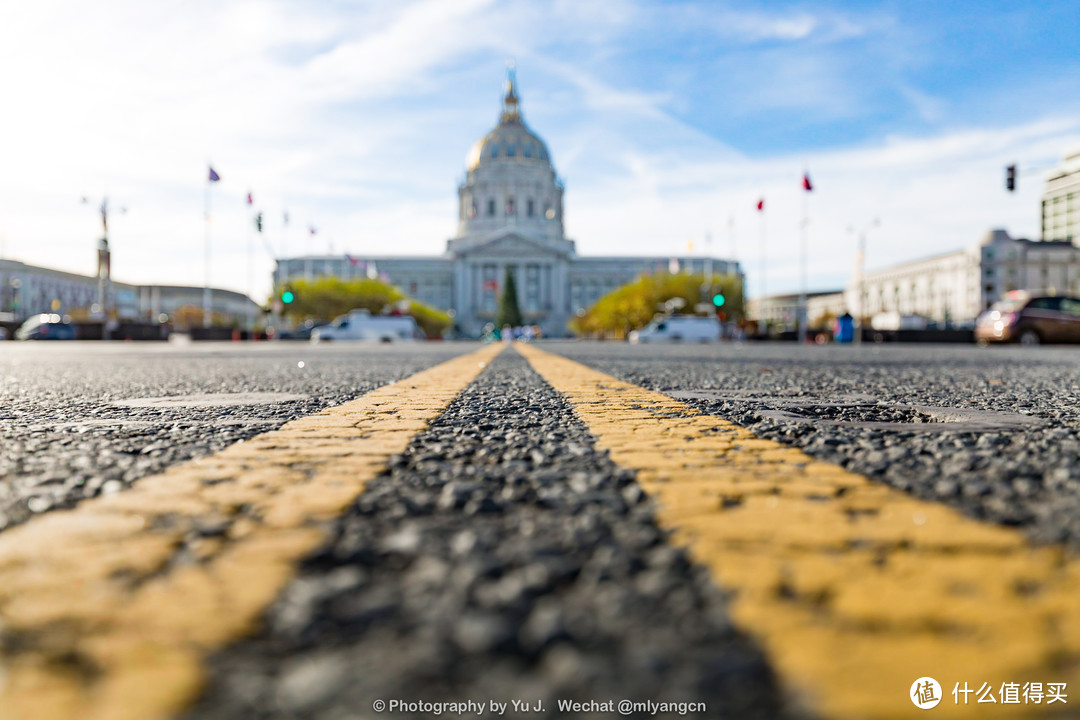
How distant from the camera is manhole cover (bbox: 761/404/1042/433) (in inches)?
120

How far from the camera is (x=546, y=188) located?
114 meters

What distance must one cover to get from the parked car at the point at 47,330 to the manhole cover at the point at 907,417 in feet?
129

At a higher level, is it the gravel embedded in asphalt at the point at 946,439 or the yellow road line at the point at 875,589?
the yellow road line at the point at 875,589

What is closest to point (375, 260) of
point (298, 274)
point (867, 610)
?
point (298, 274)

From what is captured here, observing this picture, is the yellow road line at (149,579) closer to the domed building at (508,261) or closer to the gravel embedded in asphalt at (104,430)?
the gravel embedded in asphalt at (104,430)

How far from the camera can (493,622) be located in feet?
3.14

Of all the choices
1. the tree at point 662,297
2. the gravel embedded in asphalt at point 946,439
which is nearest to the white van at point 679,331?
the tree at point 662,297

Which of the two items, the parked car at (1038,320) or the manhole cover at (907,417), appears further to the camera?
the parked car at (1038,320)

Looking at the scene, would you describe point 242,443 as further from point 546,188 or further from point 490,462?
point 546,188

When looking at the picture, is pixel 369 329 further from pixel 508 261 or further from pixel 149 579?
pixel 508 261

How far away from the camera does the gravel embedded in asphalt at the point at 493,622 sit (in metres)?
0.81

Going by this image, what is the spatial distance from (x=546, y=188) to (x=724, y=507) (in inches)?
4536

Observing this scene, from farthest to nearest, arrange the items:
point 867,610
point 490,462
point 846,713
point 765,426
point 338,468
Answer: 1. point 765,426
2. point 490,462
3. point 338,468
4. point 867,610
5. point 846,713

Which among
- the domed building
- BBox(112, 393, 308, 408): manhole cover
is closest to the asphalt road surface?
BBox(112, 393, 308, 408): manhole cover
